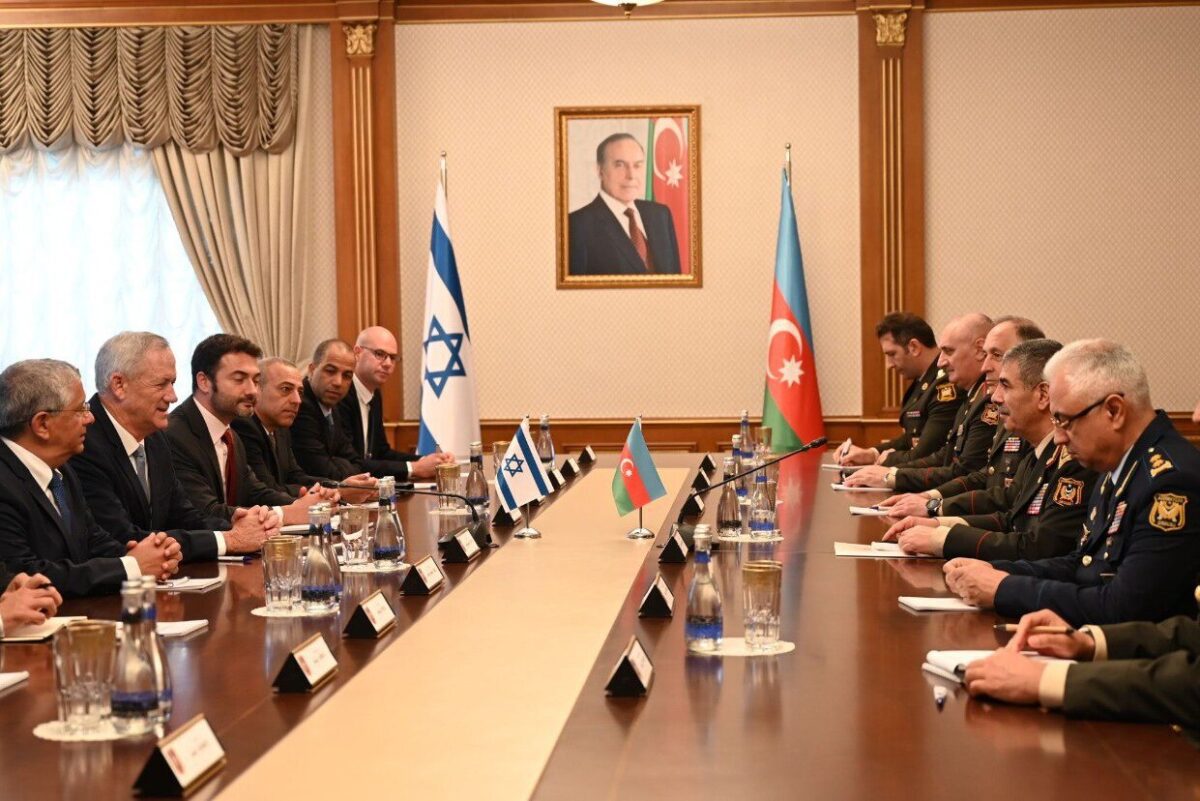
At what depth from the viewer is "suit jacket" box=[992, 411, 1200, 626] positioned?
10.1ft

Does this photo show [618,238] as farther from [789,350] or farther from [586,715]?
[586,715]

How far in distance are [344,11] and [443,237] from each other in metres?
1.53

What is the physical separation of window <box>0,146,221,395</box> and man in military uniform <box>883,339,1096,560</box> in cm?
617

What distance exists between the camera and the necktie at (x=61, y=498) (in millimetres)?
3803

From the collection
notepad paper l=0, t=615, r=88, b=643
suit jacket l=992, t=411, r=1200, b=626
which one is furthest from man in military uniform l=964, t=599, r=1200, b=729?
notepad paper l=0, t=615, r=88, b=643

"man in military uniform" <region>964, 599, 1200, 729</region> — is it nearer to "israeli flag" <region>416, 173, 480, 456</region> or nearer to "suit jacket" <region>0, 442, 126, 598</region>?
"suit jacket" <region>0, 442, 126, 598</region>

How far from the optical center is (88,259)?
367 inches

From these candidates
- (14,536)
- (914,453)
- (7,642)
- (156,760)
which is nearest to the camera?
(156,760)

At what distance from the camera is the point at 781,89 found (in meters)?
8.94

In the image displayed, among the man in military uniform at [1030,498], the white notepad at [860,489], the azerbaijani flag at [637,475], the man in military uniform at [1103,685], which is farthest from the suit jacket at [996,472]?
the man in military uniform at [1103,685]

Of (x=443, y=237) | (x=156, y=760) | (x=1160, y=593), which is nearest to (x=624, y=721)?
(x=156, y=760)

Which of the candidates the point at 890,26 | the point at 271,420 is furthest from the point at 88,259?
the point at 890,26

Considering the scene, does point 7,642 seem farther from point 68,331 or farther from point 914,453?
point 68,331

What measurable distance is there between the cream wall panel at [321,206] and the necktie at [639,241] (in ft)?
6.04
